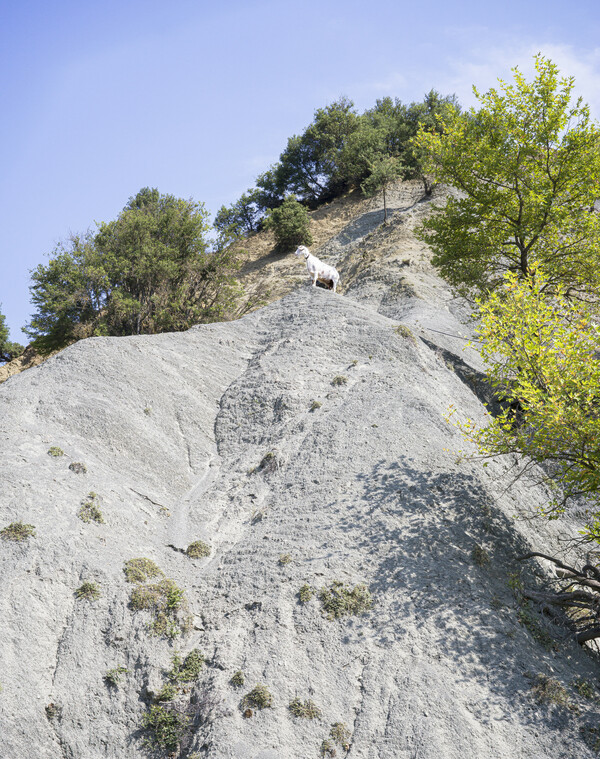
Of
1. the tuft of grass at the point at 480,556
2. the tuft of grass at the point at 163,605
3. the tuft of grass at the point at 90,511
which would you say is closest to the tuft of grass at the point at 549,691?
the tuft of grass at the point at 480,556

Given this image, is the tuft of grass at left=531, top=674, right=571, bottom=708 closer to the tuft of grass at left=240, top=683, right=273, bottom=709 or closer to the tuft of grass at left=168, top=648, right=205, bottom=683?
the tuft of grass at left=240, top=683, right=273, bottom=709

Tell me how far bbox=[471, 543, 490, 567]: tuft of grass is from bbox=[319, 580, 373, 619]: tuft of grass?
314 centimetres

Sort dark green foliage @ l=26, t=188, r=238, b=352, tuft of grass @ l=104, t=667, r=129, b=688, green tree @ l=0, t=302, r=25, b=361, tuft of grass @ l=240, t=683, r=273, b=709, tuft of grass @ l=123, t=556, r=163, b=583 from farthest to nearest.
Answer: green tree @ l=0, t=302, r=25, b=361
dark green foliage @ l=26, t=188, r=238, b=352
tuft of grass @ l=123, t=556, r=163, b=583
tuft of grass @ l=104, t=667, r=129, b=688
tuft of grass @ l=240, t=683, r=273, b=709

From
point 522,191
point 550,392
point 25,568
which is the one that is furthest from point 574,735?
point 522,191

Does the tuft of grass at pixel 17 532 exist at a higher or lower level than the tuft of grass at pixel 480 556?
lower

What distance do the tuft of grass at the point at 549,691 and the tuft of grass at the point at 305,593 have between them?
16.9ft

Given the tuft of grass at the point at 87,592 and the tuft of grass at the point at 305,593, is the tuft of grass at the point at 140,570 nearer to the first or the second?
the tuft of grass at the point at 87,592

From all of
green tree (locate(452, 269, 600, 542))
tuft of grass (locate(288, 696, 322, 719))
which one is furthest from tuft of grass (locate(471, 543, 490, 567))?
tuft of grass (locate(288, 696, 322, 719))

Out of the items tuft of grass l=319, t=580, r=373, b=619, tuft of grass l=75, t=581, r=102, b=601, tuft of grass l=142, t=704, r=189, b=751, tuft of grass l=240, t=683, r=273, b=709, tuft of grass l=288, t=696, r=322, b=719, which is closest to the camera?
tuft of grass l=142, t=704, r=189, b=751

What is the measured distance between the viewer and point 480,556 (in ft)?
50.7

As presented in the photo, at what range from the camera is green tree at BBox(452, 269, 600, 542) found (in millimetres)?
13328

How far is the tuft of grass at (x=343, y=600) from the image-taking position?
548 inches

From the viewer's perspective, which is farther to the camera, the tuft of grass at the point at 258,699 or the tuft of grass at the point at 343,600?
the tuft of grass at the point at 343,600

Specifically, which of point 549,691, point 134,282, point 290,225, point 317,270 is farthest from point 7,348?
point 549,691
